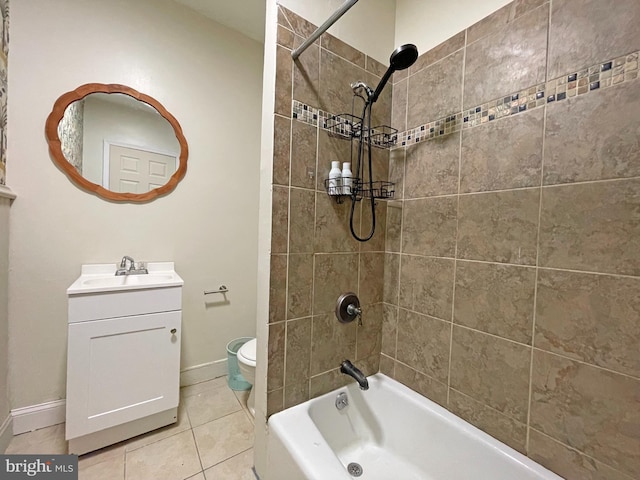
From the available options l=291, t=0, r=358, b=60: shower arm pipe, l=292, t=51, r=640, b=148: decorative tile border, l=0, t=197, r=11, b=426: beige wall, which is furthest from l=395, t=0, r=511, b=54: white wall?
l=0, t=197, r=11, b=426: beige wall

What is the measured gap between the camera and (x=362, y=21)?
1.31m

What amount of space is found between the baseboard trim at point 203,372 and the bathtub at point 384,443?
115cm

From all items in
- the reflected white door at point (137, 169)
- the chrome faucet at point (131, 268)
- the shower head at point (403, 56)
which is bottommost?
the chrome faucet at point (131, 268)

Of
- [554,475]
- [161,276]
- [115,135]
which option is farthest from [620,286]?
[115,135]

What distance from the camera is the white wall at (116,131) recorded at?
1572mm

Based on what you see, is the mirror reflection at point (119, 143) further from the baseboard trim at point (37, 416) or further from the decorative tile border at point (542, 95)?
the decorative tile border at point (542, 95)

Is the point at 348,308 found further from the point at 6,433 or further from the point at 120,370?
the point at 6,433

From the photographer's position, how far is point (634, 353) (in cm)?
76

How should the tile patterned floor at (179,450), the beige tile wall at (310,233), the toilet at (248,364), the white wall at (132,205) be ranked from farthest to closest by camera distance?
the toilet at (248,364)
the white wall at (132,205)
the tile patterned floor at (179,450)
the beige tile wall at (310,233)

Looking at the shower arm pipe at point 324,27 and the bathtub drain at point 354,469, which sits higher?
the shower arm pipe at point 324,27

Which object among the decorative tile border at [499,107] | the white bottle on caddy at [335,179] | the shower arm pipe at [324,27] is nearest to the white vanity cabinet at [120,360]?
the white bottle on caddy at [335,179]

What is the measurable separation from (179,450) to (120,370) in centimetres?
53

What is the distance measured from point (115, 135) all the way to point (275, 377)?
1774mm

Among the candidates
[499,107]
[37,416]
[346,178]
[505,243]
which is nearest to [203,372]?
[37,416]
